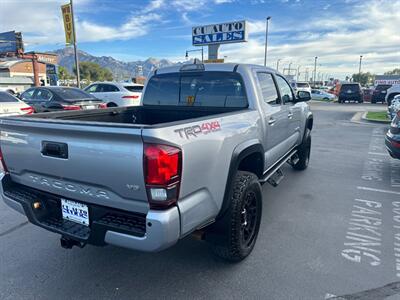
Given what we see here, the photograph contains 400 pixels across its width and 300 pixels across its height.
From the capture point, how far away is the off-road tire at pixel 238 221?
8.54 ft

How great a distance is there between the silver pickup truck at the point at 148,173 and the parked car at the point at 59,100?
6.68 metres

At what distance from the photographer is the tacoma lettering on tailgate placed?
6.64 ft

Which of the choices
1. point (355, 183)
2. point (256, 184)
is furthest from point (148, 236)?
point (355, 183)

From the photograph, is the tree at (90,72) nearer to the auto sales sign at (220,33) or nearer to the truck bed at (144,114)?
the auto sales sign at (220,33)

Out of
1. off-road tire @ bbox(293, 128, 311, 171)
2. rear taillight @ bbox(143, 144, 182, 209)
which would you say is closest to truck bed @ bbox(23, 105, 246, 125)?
rear taillight @ bbox(143, 144, 182, 209)

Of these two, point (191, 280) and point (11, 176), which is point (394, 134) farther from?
point (11, 176)

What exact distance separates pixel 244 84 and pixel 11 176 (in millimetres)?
2562

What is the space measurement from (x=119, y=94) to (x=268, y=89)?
1045 cm

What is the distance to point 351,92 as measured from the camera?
25.8m

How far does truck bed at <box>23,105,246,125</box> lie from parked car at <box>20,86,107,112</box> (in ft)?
19.6

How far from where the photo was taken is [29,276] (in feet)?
8.88

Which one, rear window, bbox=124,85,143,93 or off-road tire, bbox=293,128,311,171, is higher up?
rear window, bbox=124,85,143,93

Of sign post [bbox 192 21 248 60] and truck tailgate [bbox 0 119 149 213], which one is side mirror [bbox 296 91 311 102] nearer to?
truck tailgate [bbox 0 119 149 213]

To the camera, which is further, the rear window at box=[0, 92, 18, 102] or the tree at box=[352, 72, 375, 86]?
the tree at box=[352, 72, 375, 86]
